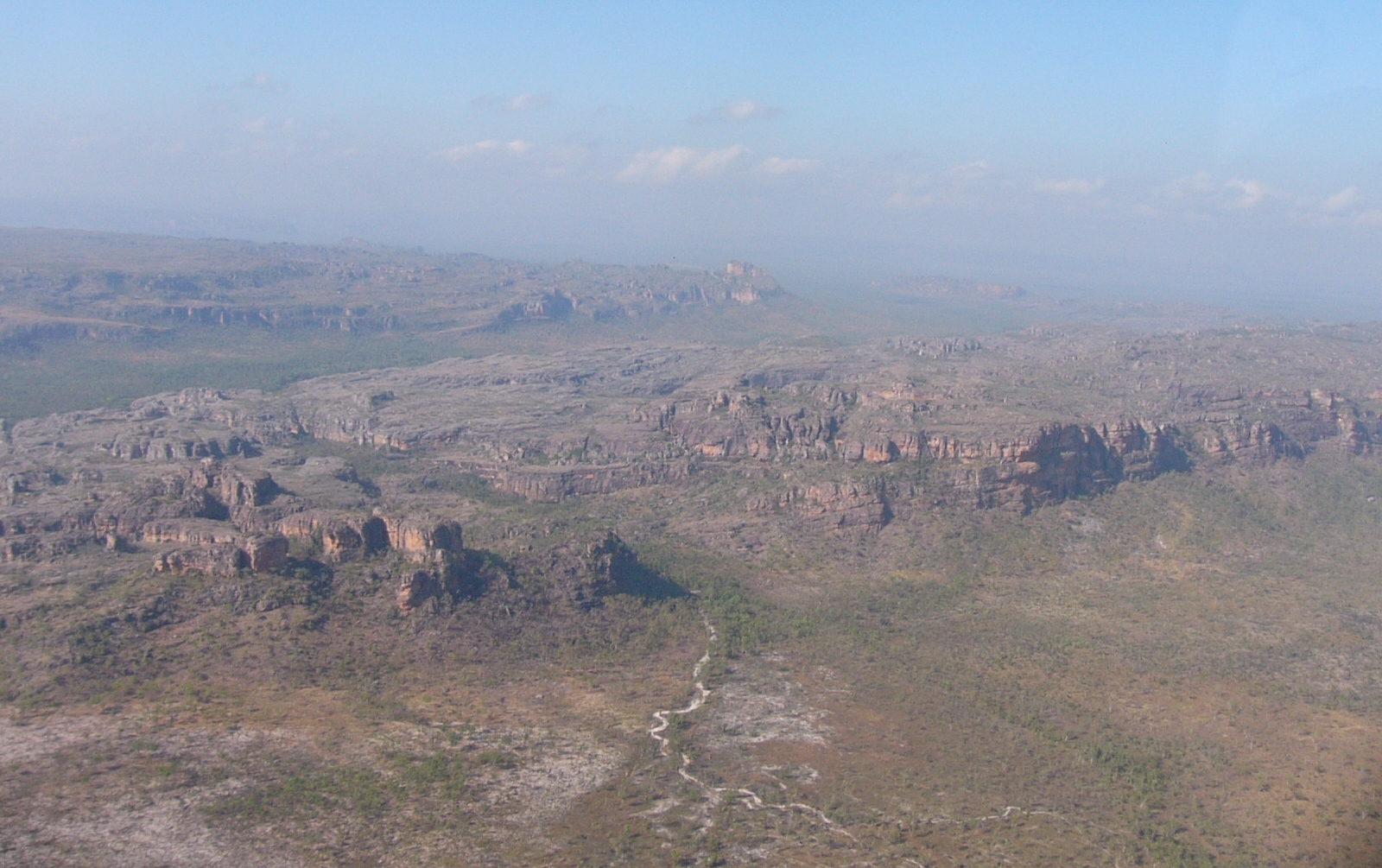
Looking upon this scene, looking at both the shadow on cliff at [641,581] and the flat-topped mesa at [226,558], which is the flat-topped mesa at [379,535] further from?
the shadow on cliff at [641,581]

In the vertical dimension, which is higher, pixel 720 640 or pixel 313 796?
pixel 313 796

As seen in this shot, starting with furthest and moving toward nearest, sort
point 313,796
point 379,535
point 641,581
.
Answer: point 641,581 < point 379,535 < point 313,796

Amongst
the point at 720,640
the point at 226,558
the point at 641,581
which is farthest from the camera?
the point at 641,581

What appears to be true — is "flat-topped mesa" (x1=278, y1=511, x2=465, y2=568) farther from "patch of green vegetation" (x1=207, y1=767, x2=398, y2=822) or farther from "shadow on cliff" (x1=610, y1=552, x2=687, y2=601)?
"patch of green vegetation" (x1=207, y1=767, x2=398, y2=822)

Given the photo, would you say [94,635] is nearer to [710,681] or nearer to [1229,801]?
[710,681]

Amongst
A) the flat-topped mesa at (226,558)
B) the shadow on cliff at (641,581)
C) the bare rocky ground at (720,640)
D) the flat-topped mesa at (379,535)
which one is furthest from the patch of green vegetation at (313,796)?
the shadow on cliff at (641,581)

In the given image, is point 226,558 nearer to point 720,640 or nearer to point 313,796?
point 313,796

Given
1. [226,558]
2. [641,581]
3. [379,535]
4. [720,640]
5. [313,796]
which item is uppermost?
[379,535]

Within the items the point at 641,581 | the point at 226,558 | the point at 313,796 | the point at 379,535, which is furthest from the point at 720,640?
the point at 313,796

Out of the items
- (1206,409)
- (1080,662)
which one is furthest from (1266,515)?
(1080,662)
